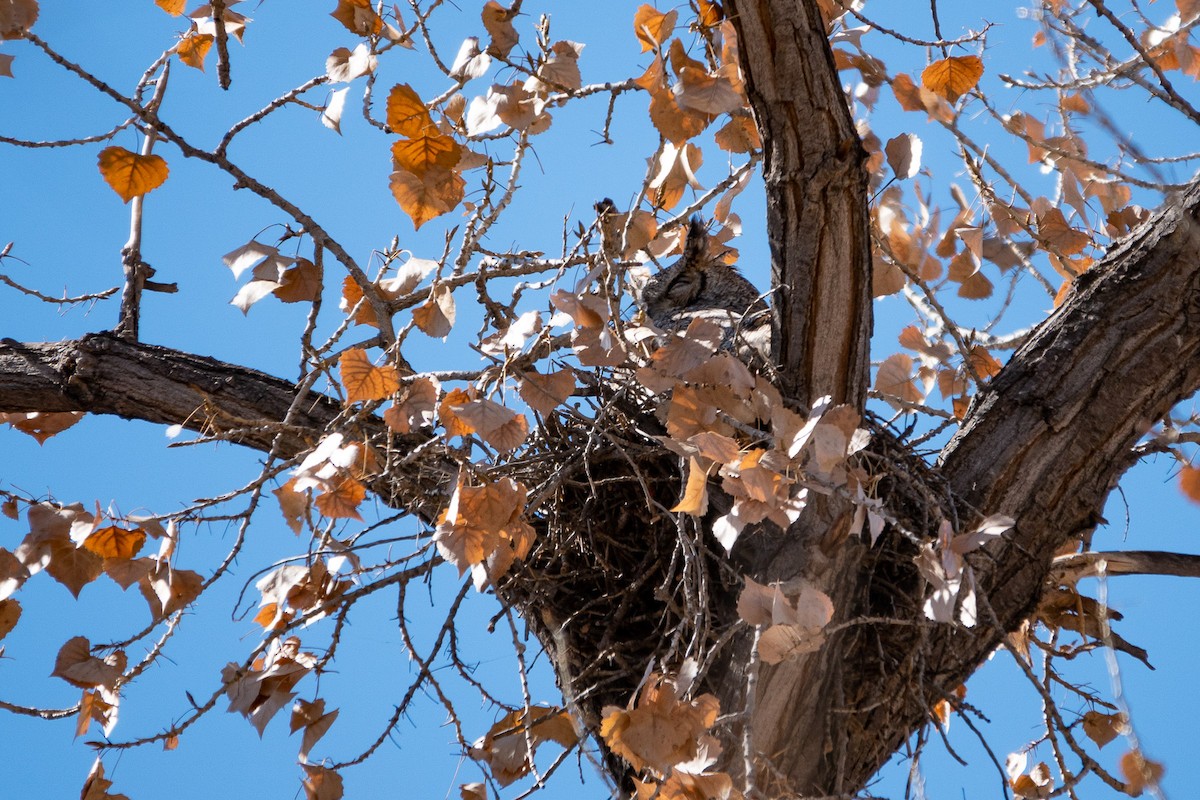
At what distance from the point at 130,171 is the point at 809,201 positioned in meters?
1.19

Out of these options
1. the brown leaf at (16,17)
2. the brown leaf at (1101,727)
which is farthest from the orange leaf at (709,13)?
the brown leaf at (1101,727)

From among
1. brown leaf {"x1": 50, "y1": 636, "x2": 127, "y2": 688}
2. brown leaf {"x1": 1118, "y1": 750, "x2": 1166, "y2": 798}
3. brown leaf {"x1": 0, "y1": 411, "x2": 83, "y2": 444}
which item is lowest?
brown leaf {"x1": 1118, "y1": 750, "x2": 1166, "y2": 798}

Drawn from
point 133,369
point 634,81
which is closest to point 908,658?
point 634,81

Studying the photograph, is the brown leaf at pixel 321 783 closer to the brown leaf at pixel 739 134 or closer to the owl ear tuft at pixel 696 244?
the brown leaf at pixel 739 134

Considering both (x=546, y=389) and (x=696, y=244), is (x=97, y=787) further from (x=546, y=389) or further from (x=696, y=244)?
(x=696, y=244)

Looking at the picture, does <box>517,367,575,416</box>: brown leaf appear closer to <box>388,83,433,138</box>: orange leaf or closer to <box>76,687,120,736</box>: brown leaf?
<box>388,83,433,138</box>: orange leaf

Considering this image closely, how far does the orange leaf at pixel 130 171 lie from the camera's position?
1.94m

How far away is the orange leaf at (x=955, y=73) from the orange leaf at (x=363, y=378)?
1125 mm

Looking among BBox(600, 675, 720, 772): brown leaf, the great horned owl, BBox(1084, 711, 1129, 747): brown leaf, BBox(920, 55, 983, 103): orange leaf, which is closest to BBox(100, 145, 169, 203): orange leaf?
BBox(600, 675, 720, 772): brown leaf

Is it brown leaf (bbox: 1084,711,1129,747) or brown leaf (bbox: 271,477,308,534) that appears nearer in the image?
brown leaf (bbox: 271,477,308,534)

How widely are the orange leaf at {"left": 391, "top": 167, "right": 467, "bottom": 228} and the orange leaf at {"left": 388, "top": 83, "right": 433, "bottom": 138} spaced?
69 mm

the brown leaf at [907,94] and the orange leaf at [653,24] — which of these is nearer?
the orange leaf at [653,24]

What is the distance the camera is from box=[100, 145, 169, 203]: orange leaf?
194 cm

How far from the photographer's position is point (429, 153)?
181 centimetres
